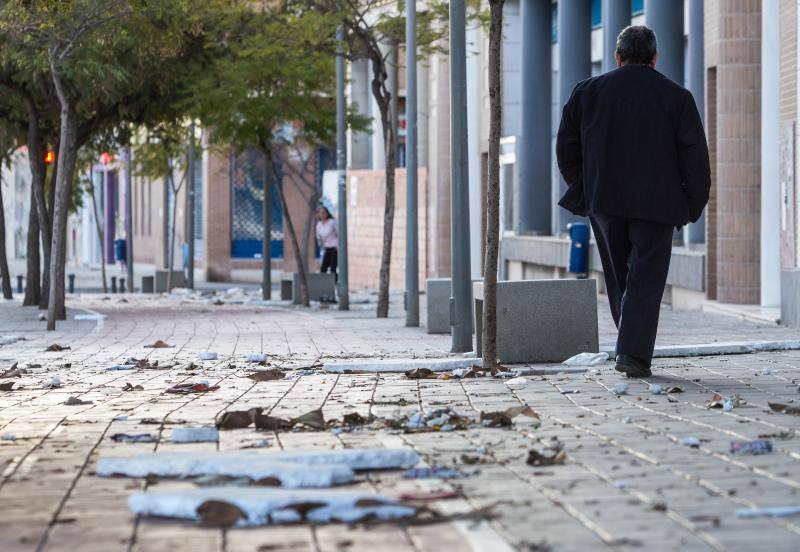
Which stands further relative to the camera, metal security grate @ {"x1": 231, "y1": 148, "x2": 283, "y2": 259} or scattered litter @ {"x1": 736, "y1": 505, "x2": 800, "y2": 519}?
metal security grate @ {"x1": 231, "y1": 148, "x2": 283, "y2": 259}

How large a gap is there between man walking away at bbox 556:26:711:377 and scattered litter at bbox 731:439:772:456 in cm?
282

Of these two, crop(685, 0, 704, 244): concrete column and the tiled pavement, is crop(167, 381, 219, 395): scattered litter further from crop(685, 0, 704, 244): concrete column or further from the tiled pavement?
crop(685, 0, 704, 244): concrete column

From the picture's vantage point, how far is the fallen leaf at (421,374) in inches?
406

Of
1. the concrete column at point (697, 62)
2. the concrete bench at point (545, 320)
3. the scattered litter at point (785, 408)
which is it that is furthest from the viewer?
the concrete column at point (697, 62)

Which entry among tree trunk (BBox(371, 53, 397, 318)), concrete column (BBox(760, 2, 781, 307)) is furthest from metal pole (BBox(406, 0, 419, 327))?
concrete column (BBox(760, 2, 781, 307))

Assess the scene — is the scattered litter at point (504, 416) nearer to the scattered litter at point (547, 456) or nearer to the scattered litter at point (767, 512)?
the scattered litter at point (547, 456)

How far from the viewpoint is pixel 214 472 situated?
5.73 metres

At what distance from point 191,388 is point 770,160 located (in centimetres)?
1128

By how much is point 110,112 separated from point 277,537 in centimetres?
2397

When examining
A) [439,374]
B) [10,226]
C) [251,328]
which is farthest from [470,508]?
[10,226]

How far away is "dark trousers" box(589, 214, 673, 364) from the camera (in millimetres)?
9102

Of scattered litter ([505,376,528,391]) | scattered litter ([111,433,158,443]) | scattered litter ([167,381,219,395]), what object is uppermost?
scattered litter ([505,376,528,391])

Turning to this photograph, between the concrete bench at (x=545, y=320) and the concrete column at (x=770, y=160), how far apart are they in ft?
27.9

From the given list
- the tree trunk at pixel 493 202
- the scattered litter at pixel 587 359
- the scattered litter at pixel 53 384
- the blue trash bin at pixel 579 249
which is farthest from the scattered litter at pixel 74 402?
the blue trash bin at pixel 579 249
